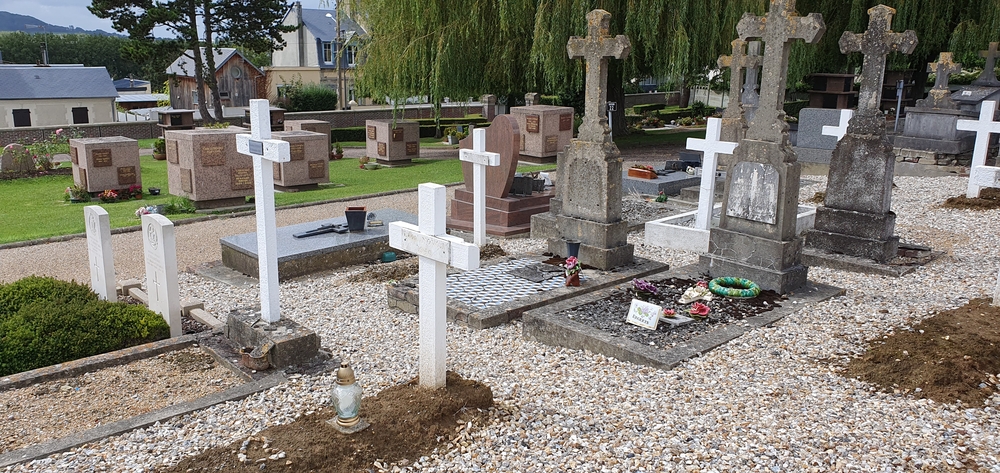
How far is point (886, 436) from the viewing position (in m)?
4.45

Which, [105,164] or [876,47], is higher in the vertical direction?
[876,47]

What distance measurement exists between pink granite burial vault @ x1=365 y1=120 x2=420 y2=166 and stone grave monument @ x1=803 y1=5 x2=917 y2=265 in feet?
42.9

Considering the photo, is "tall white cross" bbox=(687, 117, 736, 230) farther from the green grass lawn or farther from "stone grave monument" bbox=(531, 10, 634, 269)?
the green grass lawn

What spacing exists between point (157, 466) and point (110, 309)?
2.81 meters

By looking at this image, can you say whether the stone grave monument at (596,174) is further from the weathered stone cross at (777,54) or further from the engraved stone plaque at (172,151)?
the engraved stone plaque at (172,151)

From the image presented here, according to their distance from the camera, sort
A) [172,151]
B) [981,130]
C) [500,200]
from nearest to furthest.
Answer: [500,200]
[981,130]
[172,151]

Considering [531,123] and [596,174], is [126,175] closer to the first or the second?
[531,123]

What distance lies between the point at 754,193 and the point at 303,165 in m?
10.9

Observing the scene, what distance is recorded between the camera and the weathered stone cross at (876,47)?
8.44 m

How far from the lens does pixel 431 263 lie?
4797 mm

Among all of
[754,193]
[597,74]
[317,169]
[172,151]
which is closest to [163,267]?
[597,74]

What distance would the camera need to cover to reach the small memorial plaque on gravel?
20.7ft

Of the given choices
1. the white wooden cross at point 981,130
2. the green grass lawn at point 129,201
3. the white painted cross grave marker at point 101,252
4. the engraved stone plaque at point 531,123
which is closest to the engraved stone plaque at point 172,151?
the green grass lawn at point 129,201

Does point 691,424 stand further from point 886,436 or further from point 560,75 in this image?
point 560,75
